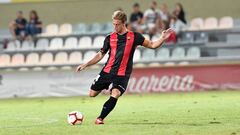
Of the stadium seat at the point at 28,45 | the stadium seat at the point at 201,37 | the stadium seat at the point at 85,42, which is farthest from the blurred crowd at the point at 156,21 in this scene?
the stadium seat at the point at 28,45

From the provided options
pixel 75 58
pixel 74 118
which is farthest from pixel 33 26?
pixel 74 118

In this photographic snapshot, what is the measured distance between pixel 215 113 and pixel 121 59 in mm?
2980

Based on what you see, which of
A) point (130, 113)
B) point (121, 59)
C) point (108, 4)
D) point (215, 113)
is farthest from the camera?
point (108, 4)

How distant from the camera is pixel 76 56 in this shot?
28656 mm

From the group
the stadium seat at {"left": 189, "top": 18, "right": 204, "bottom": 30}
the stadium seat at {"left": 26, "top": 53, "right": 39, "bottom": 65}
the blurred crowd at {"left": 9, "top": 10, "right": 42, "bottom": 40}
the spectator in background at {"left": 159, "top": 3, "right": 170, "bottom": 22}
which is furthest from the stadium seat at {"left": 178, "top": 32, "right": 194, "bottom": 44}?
the blurred crowd at {"left": 9, "top": 10, "right": 42, "bottom": 40}

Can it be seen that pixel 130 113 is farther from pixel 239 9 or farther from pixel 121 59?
pixel 239 9

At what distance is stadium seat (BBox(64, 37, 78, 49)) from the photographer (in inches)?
1164

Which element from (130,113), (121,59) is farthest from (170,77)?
(121,59)

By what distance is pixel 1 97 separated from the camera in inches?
1006

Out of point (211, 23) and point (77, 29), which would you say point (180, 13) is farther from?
point (77, 29)

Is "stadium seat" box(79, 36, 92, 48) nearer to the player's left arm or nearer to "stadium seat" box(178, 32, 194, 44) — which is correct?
"stadium seat" box(178, 32, 194, 44)

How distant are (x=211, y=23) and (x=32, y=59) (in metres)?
8.20

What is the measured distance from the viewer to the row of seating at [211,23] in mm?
28578

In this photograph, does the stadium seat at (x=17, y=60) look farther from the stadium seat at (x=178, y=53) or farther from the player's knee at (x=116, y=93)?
the player's knee at (x=116, y=93)
